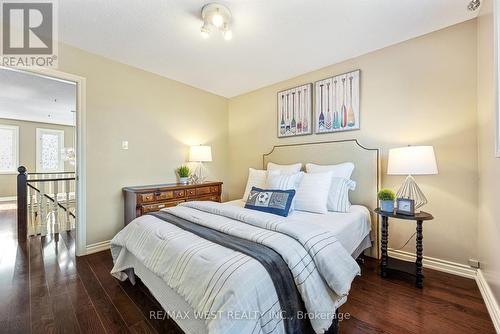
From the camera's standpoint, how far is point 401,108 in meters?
2.39

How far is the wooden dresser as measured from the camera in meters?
2.68

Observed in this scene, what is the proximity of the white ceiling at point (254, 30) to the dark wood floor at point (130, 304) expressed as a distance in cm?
246

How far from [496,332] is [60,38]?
14.8 ft

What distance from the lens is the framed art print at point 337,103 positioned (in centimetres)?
270

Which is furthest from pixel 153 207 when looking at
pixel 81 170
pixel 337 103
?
pixel 337 103

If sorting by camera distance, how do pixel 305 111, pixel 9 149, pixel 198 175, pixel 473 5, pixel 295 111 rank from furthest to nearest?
pixel 9 149 → pixel 198 175 → pixel 295 111 → pixel 305 111 → pixel 473 5

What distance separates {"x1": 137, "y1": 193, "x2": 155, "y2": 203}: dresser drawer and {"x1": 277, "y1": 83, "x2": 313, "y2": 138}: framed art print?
6.79 feet

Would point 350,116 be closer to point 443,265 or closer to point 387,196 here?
point 387,196

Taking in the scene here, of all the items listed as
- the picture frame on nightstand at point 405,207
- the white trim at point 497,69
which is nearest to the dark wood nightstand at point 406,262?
the picture frame on nightstand at point 405,207

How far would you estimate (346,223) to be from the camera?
6.25 ft

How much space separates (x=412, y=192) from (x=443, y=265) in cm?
76

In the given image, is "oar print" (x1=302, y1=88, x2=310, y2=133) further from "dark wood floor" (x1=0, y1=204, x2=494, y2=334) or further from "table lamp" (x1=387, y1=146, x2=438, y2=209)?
"dark wood floor" (x1=0, y1=204, x2=494, y2=334)

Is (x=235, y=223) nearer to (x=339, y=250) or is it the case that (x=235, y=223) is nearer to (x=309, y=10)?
(x=339, y=250)

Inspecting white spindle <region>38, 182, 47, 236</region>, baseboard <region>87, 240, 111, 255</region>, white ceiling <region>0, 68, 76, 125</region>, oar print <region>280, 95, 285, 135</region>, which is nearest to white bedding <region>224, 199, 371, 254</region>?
oar print <region>280, 95, 285, 135</region>
